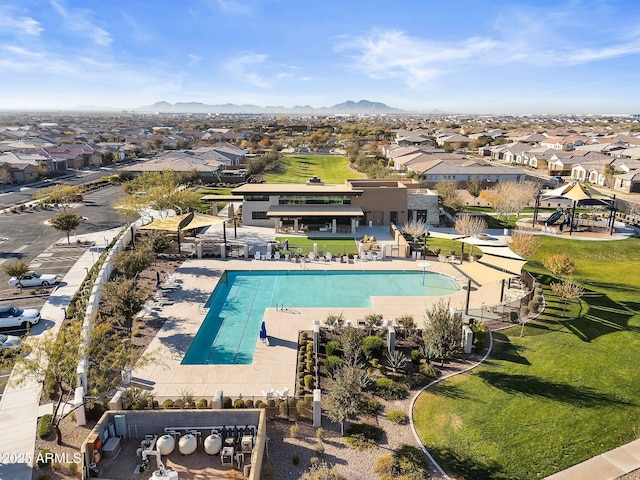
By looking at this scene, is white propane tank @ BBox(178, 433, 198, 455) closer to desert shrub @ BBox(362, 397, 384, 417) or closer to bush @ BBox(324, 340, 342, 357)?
desert shrub @ BBox(362, 397, 384, 417)

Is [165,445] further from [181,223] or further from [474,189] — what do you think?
[474,189]

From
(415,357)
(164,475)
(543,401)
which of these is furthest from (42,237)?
(543,401)

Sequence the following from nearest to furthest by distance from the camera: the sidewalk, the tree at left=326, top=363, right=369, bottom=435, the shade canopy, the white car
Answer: the sidewalk → the tree at left=326, top=363, right=369, bottom=435 → the white car → the shade canopy

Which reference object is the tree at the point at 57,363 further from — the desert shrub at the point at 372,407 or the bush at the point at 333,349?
the desert shrub at the point at 372,407

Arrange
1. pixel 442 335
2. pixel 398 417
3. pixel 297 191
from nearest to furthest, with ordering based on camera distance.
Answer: pixel 398 417 < pixel 442 335 < pixel 297 191

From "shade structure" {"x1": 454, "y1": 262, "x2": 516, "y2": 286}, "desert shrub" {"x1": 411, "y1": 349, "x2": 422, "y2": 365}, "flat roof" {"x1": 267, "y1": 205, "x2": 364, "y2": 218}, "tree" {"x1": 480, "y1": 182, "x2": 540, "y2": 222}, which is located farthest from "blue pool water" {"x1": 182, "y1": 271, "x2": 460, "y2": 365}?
"tree" {"x1": 480, "y1": 182, "x2": 540, "y2": 222}

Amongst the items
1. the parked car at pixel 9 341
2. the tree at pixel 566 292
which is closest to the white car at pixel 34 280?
the parked car at pixel 9 341

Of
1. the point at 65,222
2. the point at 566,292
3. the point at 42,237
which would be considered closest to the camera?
the point at 566,292
